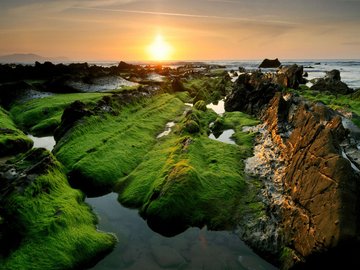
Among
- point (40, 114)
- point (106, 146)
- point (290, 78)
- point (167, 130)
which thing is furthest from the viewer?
point (290, 78)

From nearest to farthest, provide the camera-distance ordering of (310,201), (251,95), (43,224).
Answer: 1. (310,201)
2. (43,224)
3. (251,95)

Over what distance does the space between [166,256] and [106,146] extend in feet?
40.6

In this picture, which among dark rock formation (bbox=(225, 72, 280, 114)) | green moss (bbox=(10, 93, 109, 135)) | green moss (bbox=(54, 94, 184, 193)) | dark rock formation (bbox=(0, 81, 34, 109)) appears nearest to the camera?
green moss (bbox=(54, 94, 184, 193))

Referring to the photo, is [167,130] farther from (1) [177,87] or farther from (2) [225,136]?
(1) [177,87]

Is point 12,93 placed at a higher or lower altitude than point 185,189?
lower

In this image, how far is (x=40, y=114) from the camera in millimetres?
36219

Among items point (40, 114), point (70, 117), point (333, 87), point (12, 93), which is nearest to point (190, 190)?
point (70, 117)

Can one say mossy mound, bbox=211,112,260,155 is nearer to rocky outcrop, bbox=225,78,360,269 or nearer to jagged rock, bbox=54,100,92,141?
rocky outcrop, bbox=225,78,360,269

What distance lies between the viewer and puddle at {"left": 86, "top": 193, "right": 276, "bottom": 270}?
11.8m

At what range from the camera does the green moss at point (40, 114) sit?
31.9 metres

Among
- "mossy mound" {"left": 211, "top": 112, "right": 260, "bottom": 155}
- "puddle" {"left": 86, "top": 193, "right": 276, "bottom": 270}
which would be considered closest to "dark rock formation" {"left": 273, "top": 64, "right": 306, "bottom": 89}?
"mossy mound" {"left": 211, "top": 112, "right": 260, "bottom": 155}

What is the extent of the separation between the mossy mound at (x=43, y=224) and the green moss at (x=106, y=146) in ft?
7.45

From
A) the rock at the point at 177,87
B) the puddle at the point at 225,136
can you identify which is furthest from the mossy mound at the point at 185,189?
the rock at the point at 177,87

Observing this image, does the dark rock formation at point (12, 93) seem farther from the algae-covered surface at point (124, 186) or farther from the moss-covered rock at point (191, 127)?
the moss-covered rock at point (191, 127)
